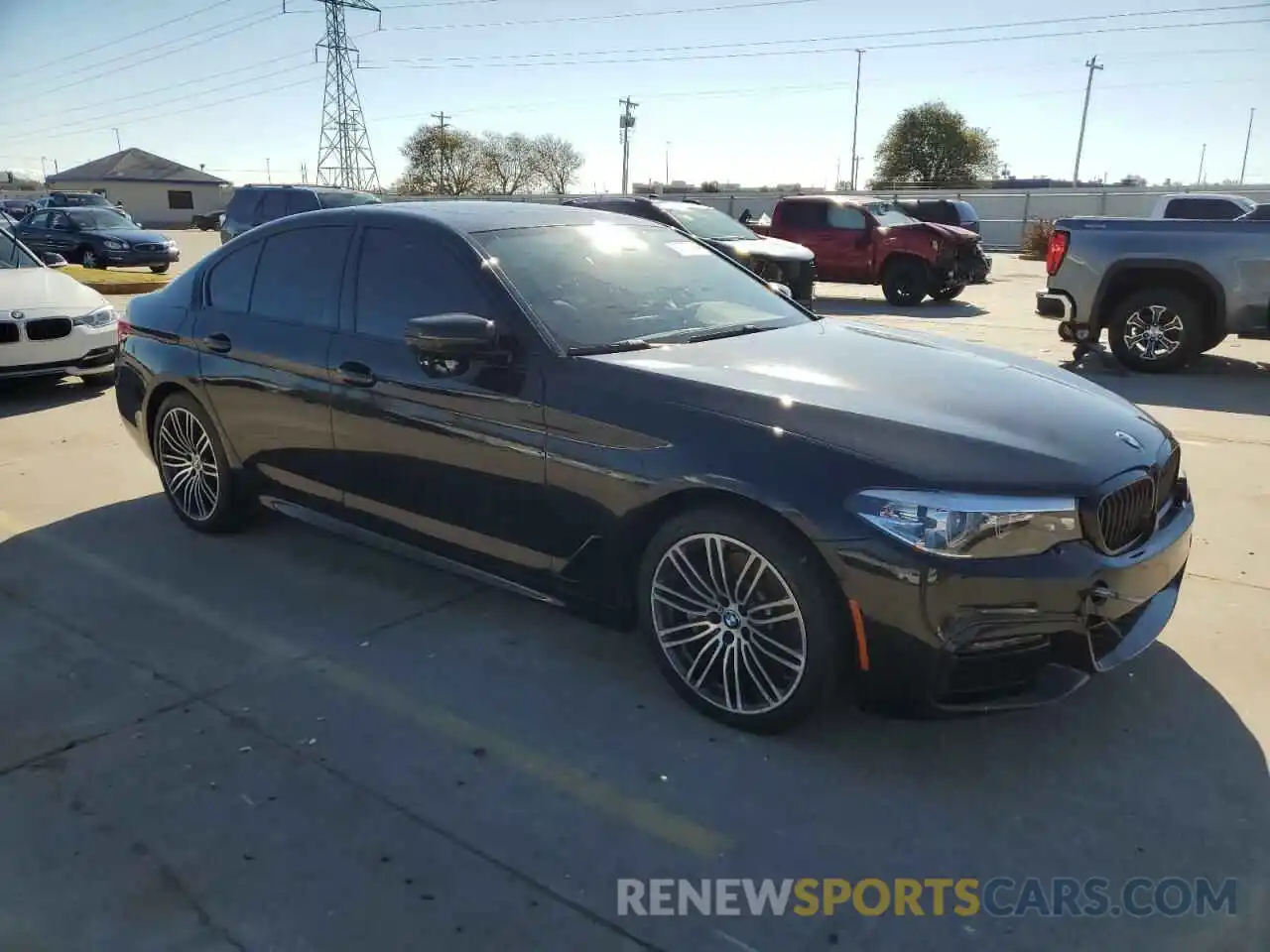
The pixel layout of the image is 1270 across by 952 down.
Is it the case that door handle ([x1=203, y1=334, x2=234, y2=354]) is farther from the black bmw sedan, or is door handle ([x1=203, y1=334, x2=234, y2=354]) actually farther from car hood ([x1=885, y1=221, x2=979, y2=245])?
car hood ([x1=885, y1=221, x2=979, y2=245])

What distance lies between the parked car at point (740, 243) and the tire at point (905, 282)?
2797 mm

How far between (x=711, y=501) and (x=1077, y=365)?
27.6ft

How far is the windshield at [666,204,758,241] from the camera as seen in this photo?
45.2 ft

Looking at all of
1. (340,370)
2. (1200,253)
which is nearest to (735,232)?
(1200,253)

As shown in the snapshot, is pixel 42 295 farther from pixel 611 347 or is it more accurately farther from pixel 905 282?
pixel 905 282

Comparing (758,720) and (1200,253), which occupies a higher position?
(1200,253)

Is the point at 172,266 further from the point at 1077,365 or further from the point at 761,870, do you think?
the point at 761,870

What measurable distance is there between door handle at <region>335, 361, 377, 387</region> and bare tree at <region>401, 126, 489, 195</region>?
74.5 metres

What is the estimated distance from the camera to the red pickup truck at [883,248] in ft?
54.1

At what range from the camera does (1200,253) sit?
904cm

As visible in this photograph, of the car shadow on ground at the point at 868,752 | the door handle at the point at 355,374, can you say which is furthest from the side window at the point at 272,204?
→ the door handle at the point at 355,374

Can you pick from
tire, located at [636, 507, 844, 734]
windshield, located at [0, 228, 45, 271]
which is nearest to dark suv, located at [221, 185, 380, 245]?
windshield, located at [0, 228, 45, 271]

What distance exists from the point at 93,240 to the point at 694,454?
23.2 meters

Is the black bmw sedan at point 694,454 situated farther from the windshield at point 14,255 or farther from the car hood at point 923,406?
the windshield at point 14,255
